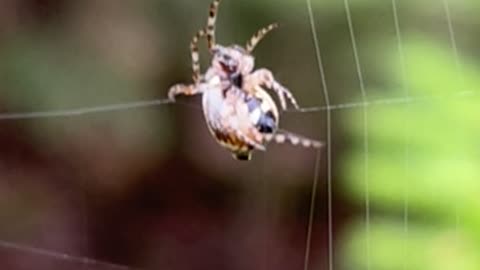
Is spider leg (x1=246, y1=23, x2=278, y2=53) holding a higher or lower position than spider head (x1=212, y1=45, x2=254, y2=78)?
higher

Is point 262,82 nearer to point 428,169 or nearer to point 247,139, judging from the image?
point 247,139

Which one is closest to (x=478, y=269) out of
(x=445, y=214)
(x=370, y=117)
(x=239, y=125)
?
(x=445, y=214)

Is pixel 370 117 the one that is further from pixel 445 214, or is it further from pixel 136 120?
pixel 136 120

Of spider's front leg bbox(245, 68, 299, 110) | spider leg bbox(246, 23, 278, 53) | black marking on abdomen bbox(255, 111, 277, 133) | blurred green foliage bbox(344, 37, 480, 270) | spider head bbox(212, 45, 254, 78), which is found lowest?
blurred green foliage bbox(344, 37, 480, 270)

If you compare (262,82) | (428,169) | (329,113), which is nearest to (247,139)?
(262,82)

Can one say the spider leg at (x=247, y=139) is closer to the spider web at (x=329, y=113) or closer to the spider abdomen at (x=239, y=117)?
the spider abdomen at (x=239, y=117)

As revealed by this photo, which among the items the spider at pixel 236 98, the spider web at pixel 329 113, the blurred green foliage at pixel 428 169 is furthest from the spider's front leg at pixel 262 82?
the blurred green foliage at pixel 428 169

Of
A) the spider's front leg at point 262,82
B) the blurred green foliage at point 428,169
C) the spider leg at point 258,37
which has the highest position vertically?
the spider leg at point 258,37

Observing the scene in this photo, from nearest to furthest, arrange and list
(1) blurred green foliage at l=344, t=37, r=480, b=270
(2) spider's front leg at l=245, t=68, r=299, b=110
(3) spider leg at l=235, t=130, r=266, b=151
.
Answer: (1) blurred green foliage at l=344, t=37, r=480, b=270 → (3) spider leg at l=235, t=130, r=266, b=151 → (2) spider's front leg at l=245, t=68, r=299, b=110

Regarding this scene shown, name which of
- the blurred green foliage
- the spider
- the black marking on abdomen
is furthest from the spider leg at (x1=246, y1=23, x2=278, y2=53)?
the blurred green foliage

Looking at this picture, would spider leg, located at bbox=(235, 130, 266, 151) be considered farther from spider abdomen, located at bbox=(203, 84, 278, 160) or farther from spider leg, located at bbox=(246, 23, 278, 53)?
spider leg, located at bbox=(246, 23, 278, 53)
